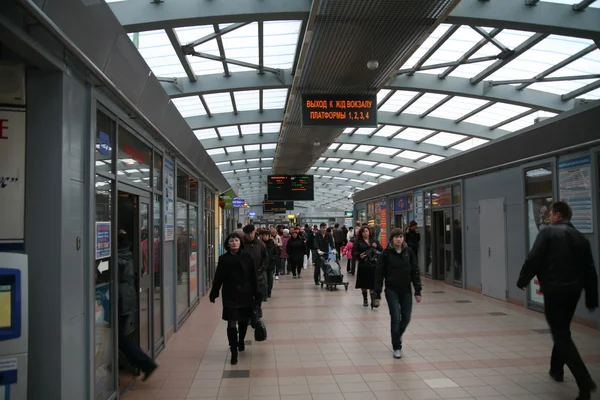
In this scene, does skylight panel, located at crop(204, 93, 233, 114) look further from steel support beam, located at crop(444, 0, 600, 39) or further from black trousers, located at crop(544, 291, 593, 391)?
black trousers, located at crop(544, 291, 593, 391)

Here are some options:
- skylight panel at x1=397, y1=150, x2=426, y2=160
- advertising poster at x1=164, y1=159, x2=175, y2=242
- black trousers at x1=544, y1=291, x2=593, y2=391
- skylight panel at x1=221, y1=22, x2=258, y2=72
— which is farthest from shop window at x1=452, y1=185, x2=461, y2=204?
skylight panel at x1=397, y1=150, x2=426, y2=160

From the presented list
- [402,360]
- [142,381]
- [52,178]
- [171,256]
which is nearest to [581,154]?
[402,360]

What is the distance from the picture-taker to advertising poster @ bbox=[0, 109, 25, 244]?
3205 millimetres

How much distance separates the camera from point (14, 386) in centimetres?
285

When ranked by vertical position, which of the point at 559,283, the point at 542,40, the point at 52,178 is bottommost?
the point at 559,283

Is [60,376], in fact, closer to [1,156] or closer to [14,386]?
[14,386]

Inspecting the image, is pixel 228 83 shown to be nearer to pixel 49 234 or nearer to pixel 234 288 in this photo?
pixel 234 288

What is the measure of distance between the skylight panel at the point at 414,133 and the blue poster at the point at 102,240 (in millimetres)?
16998

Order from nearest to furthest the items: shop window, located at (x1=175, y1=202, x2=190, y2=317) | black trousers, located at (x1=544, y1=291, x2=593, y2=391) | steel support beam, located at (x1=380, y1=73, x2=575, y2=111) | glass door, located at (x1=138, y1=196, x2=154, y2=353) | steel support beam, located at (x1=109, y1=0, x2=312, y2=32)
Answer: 1. black trousers, located at (x1=544, y1=291, x2=593, y2=391)
2. glass door, located at (x1=138, y1=196, x2=154, y2=353)
3. shop window, located at (x1=175, y1=202, x2=190, y2=317)
4. steel support beam, located at (x1=109, y1=0, x2=312, y2=32)
5. steel support beam, located at (x1=380, y1=73, x2=575, y2=111)

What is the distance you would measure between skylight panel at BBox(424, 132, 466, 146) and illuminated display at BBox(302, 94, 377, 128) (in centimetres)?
1047

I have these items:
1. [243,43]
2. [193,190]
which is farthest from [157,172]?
[243,43]

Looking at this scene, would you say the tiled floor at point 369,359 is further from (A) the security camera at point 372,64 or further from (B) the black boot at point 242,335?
(A) the security camera at point 372,64

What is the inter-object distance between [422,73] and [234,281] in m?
9.49

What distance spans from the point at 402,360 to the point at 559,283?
6.94 ft
